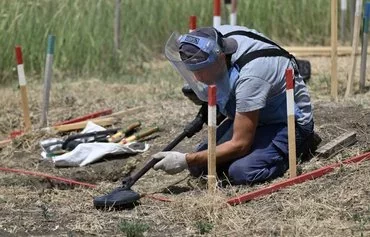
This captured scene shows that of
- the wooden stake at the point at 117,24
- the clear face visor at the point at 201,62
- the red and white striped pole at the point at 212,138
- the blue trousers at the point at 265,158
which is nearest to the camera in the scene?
the red and white striped pole at the point at 212,138

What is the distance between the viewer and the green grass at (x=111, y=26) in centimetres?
1087

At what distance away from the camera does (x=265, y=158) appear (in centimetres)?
568

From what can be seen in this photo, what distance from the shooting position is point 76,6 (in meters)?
11.7

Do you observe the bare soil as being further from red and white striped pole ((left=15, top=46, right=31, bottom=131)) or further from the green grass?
the green grass

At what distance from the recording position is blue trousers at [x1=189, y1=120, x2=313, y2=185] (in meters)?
5.66

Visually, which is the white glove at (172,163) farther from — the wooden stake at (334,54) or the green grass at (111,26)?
the green grass at (111,26)

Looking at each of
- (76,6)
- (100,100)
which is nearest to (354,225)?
(100,100)

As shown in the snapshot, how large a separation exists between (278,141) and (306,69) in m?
3.07

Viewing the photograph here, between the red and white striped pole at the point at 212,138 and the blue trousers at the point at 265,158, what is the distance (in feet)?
1.20

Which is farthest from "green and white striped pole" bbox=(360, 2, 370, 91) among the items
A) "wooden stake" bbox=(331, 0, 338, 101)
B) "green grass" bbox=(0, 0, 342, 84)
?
"green grass" bbox=(0, 0, 342, 84)

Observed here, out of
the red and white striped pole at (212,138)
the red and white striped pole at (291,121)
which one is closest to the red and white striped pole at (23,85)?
the red and white striped pole at (212,138)

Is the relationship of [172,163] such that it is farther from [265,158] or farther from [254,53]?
[254,53]

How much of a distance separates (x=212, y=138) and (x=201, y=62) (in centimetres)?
49

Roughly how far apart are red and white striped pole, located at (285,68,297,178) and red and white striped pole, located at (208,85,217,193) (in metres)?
0.44
